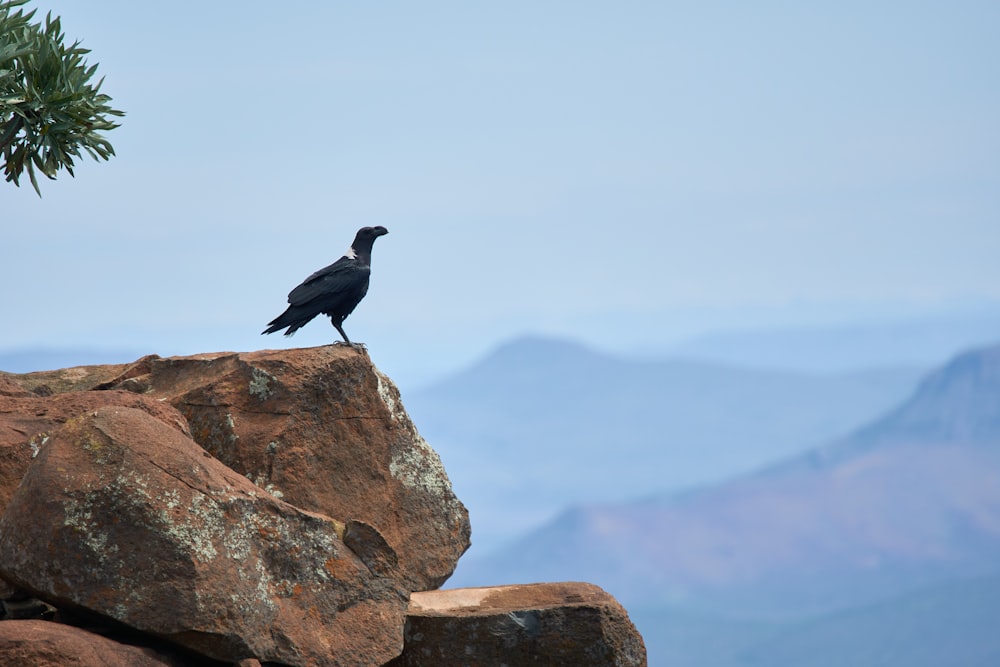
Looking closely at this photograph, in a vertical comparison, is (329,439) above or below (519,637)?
above

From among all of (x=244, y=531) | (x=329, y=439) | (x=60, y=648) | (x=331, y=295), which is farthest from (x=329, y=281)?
(x=60, y=648)

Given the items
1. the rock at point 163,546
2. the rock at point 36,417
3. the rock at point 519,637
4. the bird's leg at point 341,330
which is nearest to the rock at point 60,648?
the rock at point 163,546

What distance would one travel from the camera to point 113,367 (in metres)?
17.2

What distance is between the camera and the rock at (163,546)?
10102 mm

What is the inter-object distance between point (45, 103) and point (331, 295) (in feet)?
21.0

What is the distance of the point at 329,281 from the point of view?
1549 cm

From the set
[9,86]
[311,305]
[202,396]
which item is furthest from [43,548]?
[9,86]

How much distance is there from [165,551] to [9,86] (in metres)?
10.8

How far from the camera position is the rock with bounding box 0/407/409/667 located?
10102mm

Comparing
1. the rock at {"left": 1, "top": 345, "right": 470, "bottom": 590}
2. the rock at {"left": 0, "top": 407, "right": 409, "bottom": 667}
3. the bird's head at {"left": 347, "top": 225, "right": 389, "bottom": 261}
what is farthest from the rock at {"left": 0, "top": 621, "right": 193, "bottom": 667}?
the bird's head at {"left": 347, "top": 225, "right": 389, "bottom": 261}

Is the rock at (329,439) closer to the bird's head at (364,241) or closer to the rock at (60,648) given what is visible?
the bird's head at (364,241)

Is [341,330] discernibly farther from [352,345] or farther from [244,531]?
[244,531]

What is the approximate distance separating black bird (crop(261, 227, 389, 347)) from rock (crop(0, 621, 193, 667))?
18.9 feet

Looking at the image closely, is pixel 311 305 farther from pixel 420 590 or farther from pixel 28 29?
pixel 28 29
